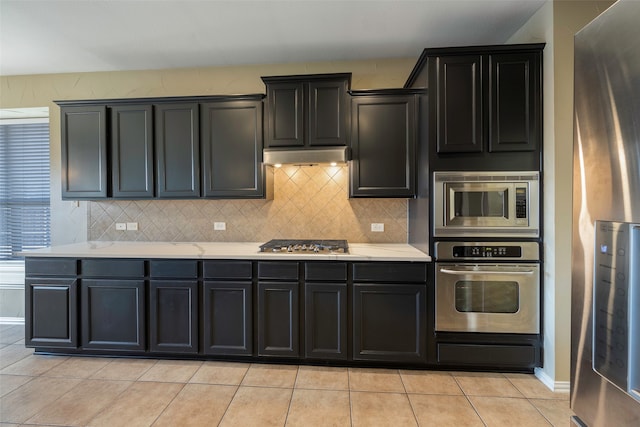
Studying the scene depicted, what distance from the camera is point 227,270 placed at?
252cm

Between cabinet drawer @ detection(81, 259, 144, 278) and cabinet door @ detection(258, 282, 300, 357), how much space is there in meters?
1.07

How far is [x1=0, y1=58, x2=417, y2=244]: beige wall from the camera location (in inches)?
121

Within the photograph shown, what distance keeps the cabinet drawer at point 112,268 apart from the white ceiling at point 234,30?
1970mm

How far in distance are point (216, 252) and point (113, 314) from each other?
3.38ft

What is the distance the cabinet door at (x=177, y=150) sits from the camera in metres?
2.86

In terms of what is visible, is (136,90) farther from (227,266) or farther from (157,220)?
(227,266)

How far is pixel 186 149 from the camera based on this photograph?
2.87 meters

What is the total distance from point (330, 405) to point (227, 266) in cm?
129

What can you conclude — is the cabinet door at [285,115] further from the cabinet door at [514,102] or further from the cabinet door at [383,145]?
the cabinet door at [514,102]

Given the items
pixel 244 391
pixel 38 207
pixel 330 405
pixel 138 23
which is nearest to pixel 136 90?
pixel 138 23

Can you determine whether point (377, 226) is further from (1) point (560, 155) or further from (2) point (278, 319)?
(1) point (560, 155)

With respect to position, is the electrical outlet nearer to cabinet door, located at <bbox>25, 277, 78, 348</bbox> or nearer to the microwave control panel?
the microwave control panel

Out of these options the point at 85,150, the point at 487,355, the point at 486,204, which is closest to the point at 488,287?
the point at 487,355

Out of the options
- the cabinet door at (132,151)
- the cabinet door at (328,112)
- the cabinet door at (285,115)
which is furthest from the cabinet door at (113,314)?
the cabinet door at (328,112)
